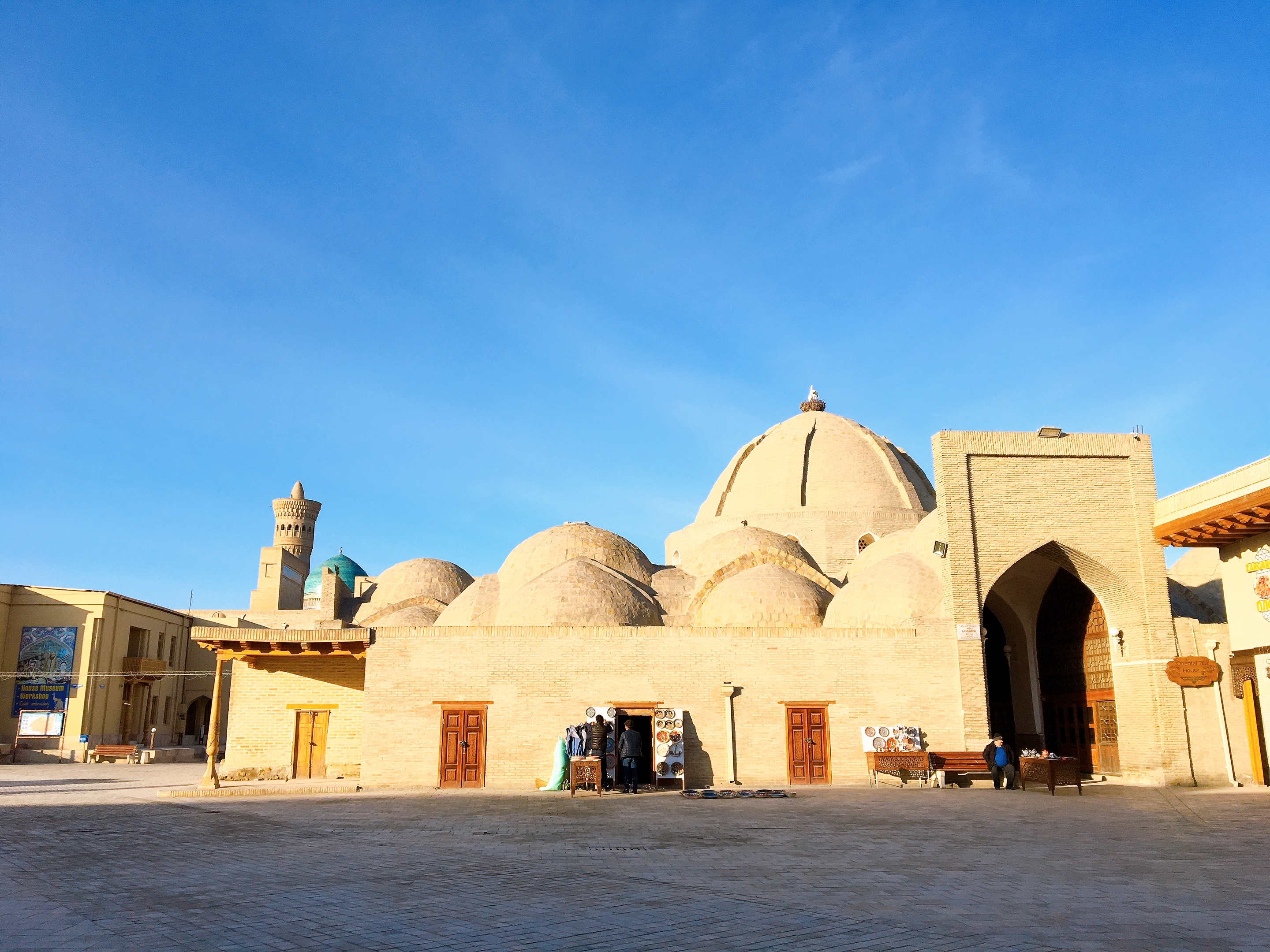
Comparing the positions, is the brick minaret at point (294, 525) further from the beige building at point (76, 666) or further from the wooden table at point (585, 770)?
the wooden table at point (585, 770)

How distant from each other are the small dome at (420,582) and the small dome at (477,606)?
491cm

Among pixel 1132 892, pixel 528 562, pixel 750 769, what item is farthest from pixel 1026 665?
pixel 1132 892

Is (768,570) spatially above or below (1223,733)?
above

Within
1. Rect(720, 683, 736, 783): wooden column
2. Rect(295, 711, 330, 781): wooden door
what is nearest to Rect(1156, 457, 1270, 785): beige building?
Rect(720, 683, 736, 783): wooden column

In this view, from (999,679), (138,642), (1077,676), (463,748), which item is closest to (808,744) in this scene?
(463,748)

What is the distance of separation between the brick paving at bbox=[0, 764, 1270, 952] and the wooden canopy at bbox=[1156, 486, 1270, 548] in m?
4.34

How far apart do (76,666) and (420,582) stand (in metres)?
11.5

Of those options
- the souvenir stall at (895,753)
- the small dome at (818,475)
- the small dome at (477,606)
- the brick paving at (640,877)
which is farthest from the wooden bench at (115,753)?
the souvenir stall at (895,753)

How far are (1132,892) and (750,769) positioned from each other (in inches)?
403

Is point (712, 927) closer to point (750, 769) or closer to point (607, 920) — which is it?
point (607, 920)

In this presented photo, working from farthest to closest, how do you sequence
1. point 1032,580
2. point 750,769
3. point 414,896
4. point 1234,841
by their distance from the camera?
point 1032,580 < point 750,769 < point 1234,841 < point 414,896

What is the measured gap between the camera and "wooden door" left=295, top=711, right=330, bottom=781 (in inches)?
715

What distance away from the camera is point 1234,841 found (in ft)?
31.0

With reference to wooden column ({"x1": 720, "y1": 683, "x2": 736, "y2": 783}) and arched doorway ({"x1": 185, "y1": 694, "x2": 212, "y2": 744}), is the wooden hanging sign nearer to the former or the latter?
wooden column ({"x1": 720, "y1": 683, "x2": 736, "y2": 783})
